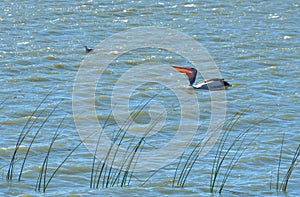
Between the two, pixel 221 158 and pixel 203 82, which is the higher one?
pixel 203 82

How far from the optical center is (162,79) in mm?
14633

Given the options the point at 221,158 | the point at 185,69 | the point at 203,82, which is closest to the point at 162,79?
the point at 185,69

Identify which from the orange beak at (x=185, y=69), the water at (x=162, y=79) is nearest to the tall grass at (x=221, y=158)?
the water at (x=162, y=79)

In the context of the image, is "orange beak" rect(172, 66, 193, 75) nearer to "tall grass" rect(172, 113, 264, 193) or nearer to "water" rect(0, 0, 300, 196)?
"water" rect(0, 0, 300, 196)

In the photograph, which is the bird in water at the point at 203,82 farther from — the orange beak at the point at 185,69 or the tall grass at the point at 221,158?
the tall grass at the point at 221,158

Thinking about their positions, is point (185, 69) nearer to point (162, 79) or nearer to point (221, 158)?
point (162, 79)

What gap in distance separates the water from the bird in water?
0.16 metres

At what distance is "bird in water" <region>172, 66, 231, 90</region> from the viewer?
45.3ft

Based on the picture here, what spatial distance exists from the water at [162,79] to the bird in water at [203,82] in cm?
16

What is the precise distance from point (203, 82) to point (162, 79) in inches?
26.8

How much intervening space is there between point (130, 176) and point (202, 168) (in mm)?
1018

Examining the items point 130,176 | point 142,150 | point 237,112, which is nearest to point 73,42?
point 237,112

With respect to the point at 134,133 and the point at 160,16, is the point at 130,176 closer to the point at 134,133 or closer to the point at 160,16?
the point at 134,133

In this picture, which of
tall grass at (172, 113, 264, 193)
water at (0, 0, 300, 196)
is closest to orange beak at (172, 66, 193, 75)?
water at (0, 0, 300, 196)
